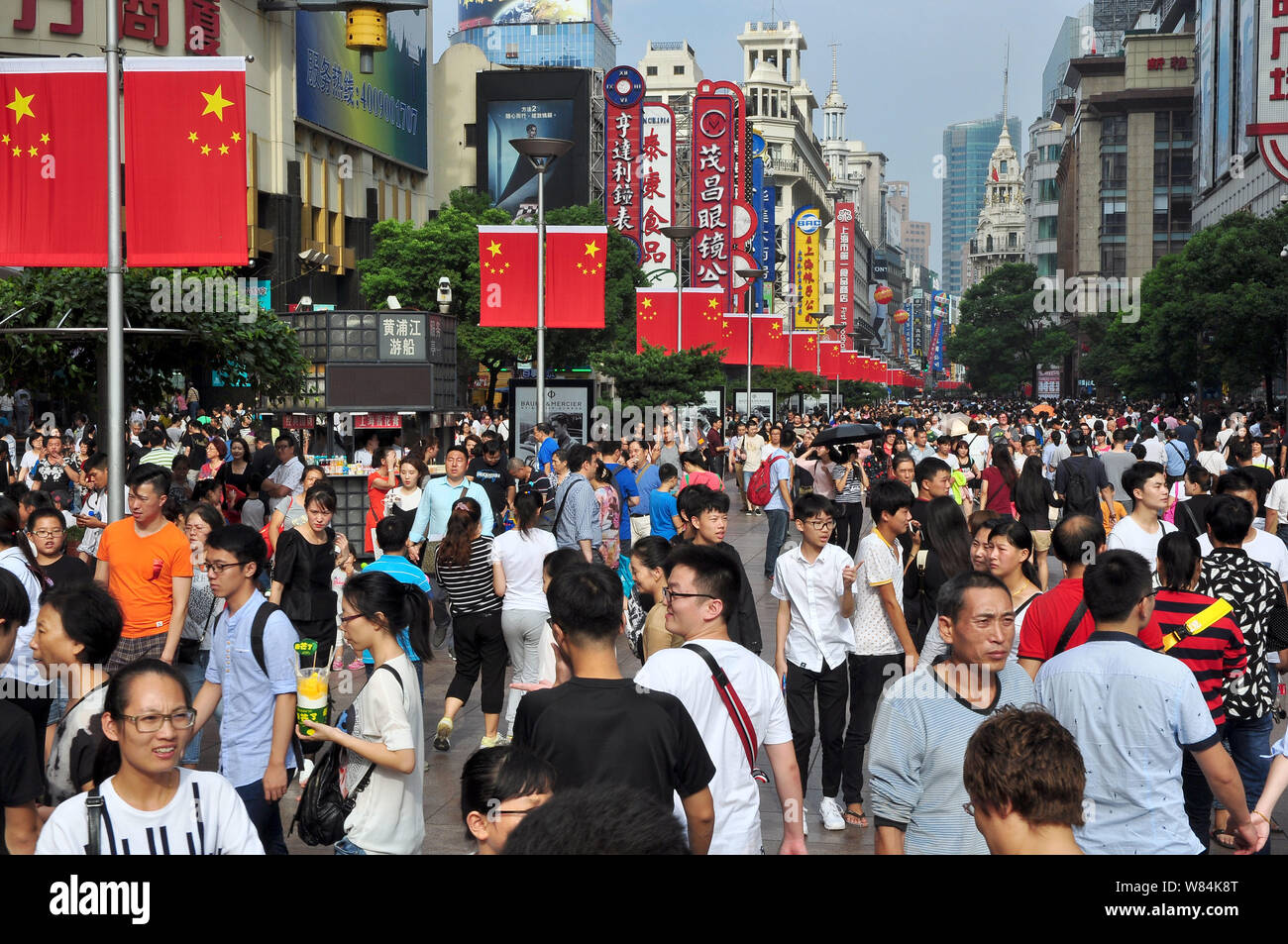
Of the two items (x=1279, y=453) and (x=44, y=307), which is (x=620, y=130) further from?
(x=44, y=307)

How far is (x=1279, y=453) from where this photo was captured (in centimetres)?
1905

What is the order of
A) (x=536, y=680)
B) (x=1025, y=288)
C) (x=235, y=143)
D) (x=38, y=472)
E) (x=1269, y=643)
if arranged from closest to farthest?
1. (x=1269, y=643)
2. (x=536, y=680)
3. (x=235, y=143)
4. (x=38, y=472)
5. (x=1025, y=288)

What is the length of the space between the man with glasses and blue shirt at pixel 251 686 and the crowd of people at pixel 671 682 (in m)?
0.01

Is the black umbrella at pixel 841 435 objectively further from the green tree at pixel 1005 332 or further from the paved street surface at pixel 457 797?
the green tree at pixel 1005 332

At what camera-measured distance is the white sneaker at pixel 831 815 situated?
22.7 ft

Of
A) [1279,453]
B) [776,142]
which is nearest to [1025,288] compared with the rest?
[776,142]

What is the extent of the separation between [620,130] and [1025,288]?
190 feet

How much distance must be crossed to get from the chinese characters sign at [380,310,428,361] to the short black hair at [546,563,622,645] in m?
15.8

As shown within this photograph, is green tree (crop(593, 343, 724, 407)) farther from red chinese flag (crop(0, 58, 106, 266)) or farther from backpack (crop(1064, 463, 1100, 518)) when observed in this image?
red chinese flag (crop(0, 58, 106, 266))

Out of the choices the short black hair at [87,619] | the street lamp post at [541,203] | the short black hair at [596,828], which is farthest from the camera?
the street lamp post at [541,203]

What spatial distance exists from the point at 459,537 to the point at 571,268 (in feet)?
42.9

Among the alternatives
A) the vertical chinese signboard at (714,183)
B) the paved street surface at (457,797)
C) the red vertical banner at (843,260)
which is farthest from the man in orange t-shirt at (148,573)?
the red vertical banner at (843,260)

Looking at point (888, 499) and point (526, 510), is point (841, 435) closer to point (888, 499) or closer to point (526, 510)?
point (526, 510)

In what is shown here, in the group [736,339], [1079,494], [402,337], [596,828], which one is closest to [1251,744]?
[596,828]
